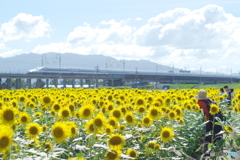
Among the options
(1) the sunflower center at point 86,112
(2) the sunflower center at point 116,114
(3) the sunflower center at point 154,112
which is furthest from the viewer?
(3) the sunflower center at point 154,112

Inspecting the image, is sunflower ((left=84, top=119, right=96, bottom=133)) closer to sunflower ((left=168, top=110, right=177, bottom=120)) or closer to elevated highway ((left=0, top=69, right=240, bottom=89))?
sunflower ((left=168, top=110, right=177, bottom=120))

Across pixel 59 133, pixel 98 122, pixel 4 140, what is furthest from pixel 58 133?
pixel 4 140

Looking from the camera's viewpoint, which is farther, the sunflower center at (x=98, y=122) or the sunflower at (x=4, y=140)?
the sunflower center at (x=98, y=122)

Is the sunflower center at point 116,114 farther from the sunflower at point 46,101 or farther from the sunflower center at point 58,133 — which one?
the sunflower at point 46,101

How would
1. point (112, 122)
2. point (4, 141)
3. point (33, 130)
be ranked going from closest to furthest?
1. point (4, 141)
2. point (33, 130)
3. point (112, 122)

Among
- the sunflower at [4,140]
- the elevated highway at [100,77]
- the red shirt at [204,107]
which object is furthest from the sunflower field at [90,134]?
the elevated highway at [100,77]

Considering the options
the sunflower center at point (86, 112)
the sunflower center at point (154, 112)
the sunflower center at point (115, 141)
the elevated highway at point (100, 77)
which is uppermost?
the sunflower center at point (86, 112)

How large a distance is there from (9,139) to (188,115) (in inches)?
312

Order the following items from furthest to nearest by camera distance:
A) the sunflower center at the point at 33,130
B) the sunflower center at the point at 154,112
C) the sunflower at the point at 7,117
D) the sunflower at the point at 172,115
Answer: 1. the sunflower at the point at 172,115
2. the sunflower center at the point at 154,112
3. the sunflower center at the point at 33,130
4. the sunflower at the point at 7,117

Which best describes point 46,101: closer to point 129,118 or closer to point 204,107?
point 129,118

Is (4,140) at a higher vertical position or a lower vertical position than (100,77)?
higher

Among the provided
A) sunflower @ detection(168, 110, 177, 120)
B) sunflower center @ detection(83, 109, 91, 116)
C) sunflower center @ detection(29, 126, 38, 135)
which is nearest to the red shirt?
sunflower @ detection(168, 110, 177, 120)

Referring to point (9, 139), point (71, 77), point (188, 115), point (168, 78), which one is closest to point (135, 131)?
point (9, 139)

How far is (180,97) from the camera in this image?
1184cm
